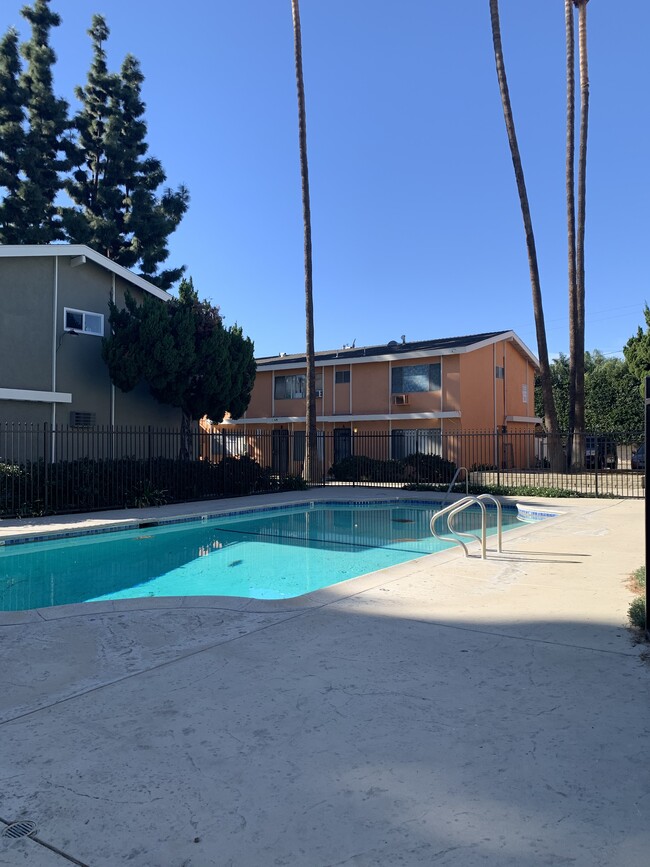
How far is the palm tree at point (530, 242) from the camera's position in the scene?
22750 mm

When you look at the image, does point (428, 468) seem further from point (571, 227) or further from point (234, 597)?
point (234, 597)

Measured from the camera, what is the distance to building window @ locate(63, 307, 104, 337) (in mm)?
17875

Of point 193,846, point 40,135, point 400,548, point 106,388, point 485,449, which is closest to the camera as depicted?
point 193,846

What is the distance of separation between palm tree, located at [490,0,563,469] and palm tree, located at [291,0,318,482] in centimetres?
714

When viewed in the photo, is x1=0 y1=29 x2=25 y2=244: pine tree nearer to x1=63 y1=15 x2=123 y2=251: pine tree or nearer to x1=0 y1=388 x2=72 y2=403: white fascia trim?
x1=63 y1=15 x2=123 y2=251: pine tree

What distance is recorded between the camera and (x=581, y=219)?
2436 centimetres

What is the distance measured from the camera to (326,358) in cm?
3086

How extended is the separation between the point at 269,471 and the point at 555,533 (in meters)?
11.9

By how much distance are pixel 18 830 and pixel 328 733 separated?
146 centimetres

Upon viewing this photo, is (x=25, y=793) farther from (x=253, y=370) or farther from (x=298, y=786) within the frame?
(x=253, y=370)

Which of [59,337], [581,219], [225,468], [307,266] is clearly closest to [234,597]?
[225,468]

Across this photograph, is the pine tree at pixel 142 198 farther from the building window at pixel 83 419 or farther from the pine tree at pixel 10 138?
the building window at pixel 83 419

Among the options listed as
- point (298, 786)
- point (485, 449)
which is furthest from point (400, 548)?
point (485, 449)

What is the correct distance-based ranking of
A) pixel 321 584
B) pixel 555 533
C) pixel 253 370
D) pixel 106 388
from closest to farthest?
pixel 321 584, pixel 555 533, pixel 106 388, pixel 253 370
